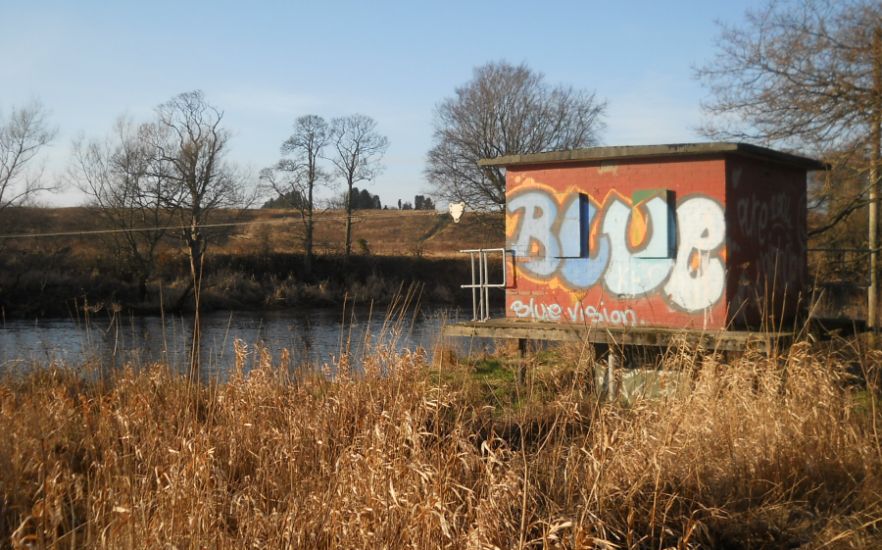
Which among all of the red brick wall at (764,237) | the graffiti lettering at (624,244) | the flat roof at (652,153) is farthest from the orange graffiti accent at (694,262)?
the flat roof at (652,153)

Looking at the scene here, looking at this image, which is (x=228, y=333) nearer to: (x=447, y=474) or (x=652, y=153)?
(x=652, y=153)

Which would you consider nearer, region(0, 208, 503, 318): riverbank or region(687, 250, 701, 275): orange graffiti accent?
region(687, 250, 701, 275): orange graffiti accent

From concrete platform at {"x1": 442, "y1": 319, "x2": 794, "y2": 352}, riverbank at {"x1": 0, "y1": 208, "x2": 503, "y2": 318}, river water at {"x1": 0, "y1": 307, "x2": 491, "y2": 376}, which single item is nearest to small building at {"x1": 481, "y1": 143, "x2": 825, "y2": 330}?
concrete platform at {"x1": 442, "y1": 319, "x2": 794, "y2": 352}

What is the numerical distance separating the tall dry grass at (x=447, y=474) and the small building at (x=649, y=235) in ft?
11.1

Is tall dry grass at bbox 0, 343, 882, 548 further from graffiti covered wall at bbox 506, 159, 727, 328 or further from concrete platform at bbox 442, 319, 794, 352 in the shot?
graffiti covered wall at bbox 506, 159, 727, 328

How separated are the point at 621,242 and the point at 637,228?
27 cm

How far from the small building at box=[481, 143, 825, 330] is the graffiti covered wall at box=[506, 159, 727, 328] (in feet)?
0.04

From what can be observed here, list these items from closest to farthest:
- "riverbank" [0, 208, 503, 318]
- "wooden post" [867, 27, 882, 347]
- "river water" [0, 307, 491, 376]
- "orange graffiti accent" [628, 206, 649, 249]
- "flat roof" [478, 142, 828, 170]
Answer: "flat roof" [478, 142, 828, 170]
"orange graffiti accent" [628, 206, 649, 249]
"wooden post" [867, 27, 882, 347]
"river water" [0, 307, 491, 376]
"riverbank" [0, 208, 503, 318]

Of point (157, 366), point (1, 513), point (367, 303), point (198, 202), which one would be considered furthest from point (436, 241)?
point (1, 513)

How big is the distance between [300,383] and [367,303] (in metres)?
25.3

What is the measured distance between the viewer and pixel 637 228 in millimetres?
11180

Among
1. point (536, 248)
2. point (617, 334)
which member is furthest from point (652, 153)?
point (617, 334)

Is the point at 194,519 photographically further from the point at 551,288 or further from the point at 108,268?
the point at 108,268

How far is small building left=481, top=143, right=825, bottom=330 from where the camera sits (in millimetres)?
10758
